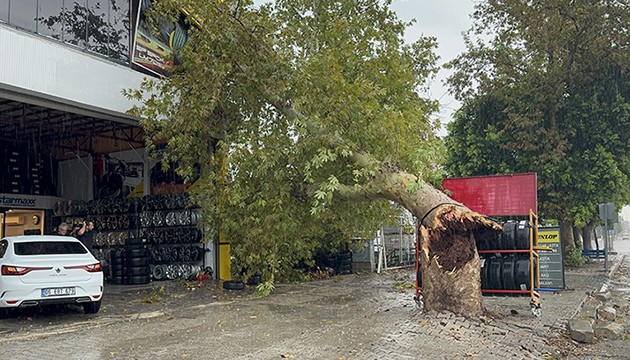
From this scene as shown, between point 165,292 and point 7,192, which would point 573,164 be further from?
point 7,192

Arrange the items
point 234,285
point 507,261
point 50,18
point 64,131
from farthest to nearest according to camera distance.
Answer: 1. point 64,131
2. point 234,285
3. point 50,18
4. point 507,261

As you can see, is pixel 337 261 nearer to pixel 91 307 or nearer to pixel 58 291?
pixel 91 307

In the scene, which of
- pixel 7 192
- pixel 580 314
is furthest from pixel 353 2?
pixel 7 192

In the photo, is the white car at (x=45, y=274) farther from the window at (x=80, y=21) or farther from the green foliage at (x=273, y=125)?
the window at (x=80, y=21)

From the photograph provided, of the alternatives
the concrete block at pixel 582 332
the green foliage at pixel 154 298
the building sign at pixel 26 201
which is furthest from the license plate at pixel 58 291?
the building sign at pixel 26 201

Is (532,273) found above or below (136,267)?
above

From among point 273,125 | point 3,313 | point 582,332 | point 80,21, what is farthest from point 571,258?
point 3,313

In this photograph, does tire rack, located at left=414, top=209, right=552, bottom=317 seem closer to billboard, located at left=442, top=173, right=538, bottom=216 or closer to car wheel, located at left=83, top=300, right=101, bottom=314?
billboard, located at left=442, top=173, right=538, bottom=216

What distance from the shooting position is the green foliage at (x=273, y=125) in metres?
Answer: 10.0

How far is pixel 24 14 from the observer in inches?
419

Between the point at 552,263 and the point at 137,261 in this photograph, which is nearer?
the point at 552,263

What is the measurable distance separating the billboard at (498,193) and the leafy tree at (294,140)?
81 centimetres

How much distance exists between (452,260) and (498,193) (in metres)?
2.09

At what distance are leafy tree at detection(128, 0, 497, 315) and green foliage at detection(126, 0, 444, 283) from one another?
3 centimetres
